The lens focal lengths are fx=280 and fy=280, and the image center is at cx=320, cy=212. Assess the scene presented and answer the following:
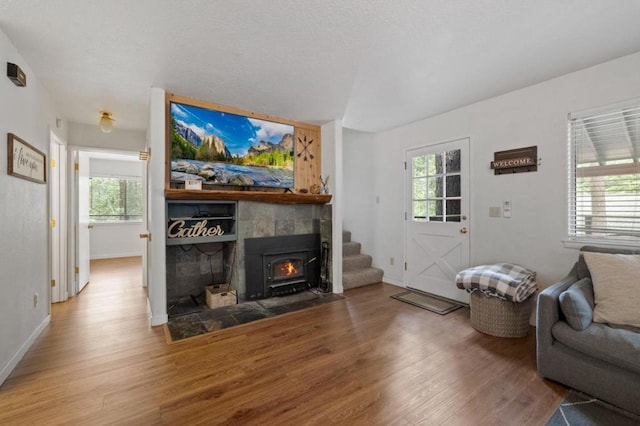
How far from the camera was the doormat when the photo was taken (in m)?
3.38

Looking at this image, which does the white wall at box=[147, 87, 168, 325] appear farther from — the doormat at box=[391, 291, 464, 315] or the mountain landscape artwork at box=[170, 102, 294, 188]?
the doormat at box=[391, 291, 464, 315]

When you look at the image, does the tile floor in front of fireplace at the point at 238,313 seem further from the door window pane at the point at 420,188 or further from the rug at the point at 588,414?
the rug at the point at 588,414

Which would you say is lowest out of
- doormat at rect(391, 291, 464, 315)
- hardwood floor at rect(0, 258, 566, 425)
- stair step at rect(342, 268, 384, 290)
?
hardwood floor at rect(0, 258, 566, 425)

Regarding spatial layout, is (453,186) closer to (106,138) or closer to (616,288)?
(616,288)

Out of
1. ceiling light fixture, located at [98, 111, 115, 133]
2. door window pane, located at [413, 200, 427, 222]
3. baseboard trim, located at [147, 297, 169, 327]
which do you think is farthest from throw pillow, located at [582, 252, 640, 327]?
ceiling light fixture, located at [98, 111, 115, 133]

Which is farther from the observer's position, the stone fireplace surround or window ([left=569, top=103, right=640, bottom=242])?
the stone fireplace surround

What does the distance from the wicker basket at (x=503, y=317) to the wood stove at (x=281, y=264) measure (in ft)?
7.17

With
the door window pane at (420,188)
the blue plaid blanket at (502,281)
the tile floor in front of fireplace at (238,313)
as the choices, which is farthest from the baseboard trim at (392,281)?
the blue plaid blanket at (502,281)

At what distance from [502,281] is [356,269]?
2.34 m

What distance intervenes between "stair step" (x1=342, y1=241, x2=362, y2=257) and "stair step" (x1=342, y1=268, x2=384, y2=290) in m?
0.42

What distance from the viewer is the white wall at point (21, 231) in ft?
6.64

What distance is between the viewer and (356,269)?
4672 millimetres

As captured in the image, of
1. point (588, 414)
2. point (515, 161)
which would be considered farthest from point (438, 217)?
point (588, 414)

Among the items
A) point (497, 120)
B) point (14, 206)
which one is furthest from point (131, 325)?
point (497, 120)
